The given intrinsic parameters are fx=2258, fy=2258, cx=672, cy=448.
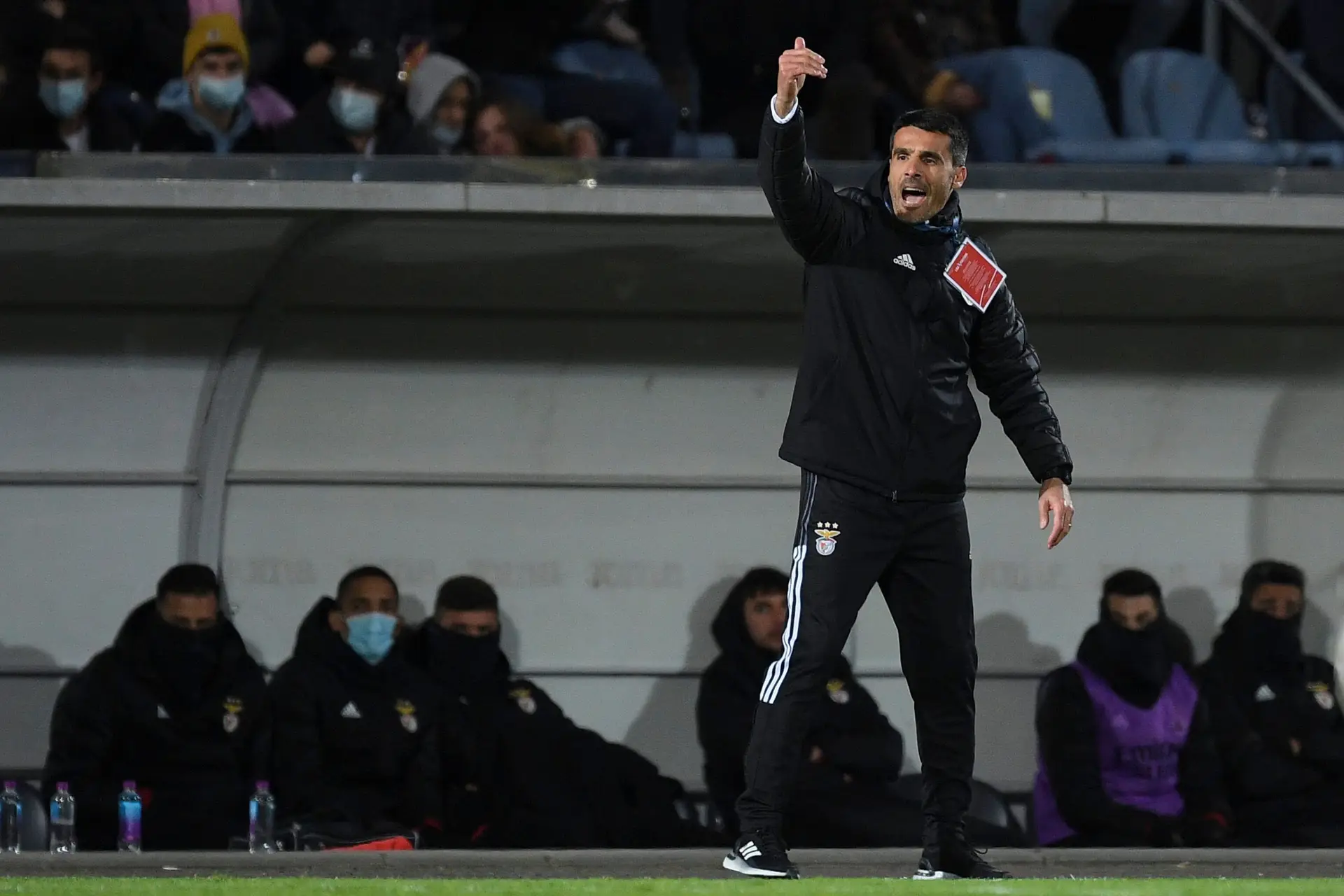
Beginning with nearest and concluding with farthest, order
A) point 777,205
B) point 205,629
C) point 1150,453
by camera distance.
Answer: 1. point 777,205
2. point 205,629
3. point 1150,453

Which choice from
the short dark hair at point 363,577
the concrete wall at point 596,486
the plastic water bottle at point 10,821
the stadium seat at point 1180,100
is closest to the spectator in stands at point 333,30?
the concrete wall at point 596,486

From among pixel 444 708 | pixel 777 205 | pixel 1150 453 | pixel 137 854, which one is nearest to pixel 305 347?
pixel 444 708

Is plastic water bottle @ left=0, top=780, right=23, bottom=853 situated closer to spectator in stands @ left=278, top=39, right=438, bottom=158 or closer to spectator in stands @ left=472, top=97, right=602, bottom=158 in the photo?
spectator in stands @ left=278, top=39, right=438, bottom=158

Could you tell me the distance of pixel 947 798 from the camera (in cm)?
457

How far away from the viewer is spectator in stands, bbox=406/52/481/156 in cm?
772

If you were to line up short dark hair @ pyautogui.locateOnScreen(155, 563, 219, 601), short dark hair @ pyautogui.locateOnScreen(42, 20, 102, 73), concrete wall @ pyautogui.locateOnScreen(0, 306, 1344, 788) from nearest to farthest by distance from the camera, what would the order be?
1. short dark hair @ pyautogui.locateOnScreen(155, 563, 219, 601)
2. short dark hair @ pyautogui.locateOnScreen(42, 20, 102, 73)
3. concrete wall @ pyautogui.locateOnScreen(0, 306, 1344, 788)

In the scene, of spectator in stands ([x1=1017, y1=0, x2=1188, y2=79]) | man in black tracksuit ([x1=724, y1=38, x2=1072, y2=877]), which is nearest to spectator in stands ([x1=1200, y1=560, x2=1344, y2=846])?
spectator in stands ([x1=1017, y1=0, x2=1188, y2=79])

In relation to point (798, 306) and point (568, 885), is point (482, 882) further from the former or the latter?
point (798, 306)

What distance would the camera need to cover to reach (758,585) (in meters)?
7.37

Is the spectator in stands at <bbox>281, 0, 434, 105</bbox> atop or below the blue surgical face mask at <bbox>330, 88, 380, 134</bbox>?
atop

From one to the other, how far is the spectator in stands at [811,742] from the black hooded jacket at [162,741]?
1430mm

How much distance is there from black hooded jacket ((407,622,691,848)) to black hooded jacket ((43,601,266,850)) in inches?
23.6

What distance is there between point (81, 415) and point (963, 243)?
3.93 metres

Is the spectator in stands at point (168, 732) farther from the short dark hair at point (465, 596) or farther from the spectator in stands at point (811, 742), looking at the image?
the spectator in stands at point (811, 742)
